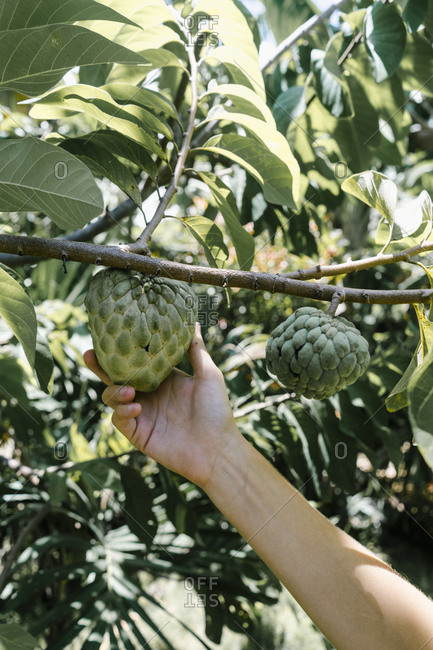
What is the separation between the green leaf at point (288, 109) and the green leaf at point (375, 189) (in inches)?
22.6

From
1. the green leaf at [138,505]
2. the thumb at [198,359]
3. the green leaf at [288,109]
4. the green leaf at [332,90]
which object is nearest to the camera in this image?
the thumb at [198,359]

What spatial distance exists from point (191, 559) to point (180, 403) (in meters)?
1.20

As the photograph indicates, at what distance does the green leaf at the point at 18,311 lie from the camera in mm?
684

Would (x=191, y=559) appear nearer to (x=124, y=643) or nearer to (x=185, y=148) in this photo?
(x=124, y=643)

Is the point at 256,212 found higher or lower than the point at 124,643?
higher

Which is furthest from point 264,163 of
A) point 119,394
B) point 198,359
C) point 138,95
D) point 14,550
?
point 14,550

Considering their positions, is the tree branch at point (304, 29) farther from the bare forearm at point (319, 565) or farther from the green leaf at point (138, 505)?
the green leaf at point (138, 505)

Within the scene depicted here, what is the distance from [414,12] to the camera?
1086 mm

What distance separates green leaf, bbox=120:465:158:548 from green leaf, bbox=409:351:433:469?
1.12 meters

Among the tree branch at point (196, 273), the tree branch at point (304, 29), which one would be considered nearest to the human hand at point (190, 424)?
the tree branch at point (196, 273)

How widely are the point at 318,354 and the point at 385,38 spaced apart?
744mm

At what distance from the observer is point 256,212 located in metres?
1.41

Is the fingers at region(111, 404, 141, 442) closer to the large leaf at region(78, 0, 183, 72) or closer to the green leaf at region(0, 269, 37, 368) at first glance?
the green leaf at region(0, 269, 37, 368)

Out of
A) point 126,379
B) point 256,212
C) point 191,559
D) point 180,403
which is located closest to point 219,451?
point 180,403
